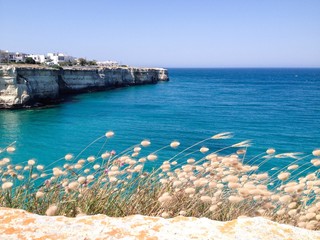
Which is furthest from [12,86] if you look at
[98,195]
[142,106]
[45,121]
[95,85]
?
[98,195]

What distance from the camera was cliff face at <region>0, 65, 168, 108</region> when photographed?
1629 inches

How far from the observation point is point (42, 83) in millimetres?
48219

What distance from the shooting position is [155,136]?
1087 inches

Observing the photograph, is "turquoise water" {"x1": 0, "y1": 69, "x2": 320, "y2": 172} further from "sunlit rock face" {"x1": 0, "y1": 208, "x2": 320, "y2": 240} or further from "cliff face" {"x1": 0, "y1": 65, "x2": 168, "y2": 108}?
"sunlit rock face" {"x1": 0, "y1": 208, "x2": 320, "y2": 240}

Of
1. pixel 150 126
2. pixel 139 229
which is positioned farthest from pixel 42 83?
pixel 139 229

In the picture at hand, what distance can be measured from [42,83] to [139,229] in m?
49.7

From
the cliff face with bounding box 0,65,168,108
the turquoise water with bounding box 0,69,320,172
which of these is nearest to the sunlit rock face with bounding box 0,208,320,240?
the turquoise water with bounding box 0,69,320,172

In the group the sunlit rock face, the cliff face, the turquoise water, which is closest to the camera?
the sunlit rock face

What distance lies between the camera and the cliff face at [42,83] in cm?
4138

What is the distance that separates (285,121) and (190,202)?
35.3m

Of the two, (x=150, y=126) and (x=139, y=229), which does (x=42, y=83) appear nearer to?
(x=150, y=126)

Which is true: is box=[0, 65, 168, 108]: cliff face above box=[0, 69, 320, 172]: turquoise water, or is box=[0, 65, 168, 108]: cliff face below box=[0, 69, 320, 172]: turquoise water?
above

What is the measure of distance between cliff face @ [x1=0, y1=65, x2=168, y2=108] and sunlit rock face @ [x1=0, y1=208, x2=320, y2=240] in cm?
4319

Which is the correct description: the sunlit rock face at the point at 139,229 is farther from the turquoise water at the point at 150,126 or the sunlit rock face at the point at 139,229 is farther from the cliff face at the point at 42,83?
the cliff face at the point at 42,83
